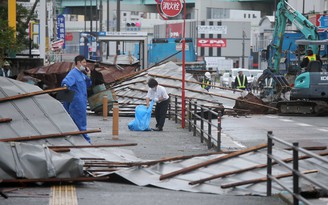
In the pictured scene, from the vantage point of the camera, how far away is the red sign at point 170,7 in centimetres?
2551

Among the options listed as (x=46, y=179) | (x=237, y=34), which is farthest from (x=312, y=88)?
(x=237, y=34)

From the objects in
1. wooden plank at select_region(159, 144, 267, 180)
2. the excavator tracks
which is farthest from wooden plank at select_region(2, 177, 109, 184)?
the excavator tracks

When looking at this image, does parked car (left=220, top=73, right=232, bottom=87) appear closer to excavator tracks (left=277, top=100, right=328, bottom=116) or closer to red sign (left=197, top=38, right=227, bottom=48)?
red sign (left=197, top=38, right=227, bottom=48)

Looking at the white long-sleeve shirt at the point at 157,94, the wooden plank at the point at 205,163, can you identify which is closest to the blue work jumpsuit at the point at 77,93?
the wooden plank at the point at 205,163

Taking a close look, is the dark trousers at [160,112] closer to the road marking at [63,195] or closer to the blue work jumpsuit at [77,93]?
the blue work jumpsuit at [77,93]

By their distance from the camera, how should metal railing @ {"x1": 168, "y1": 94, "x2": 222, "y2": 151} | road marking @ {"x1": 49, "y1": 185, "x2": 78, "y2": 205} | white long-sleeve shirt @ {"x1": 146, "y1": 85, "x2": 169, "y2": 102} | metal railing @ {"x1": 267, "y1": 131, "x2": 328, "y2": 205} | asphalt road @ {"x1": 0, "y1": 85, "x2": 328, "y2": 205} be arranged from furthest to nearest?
white long-sleeve shirt @ {"x1": 146, "y1": 85, "x2": 169, "y2": 102}
metal railing @ {"x1": 168, "y1": 94, "x2": 222, "y2": 151}
asphalt road @ {"x1": 0, "y1": 85, "x2": 328, "y2": 205}
road marking @ {"x1": 49, "y1": 185, "x2": 78, "y2": 205}
metal railing @ {"x1": 267, "y1": 131, "x2": 328, "y2": 205}

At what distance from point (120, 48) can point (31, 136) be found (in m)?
40.4

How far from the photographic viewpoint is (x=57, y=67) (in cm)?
3150

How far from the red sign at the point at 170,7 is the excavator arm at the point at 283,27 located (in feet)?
34.5

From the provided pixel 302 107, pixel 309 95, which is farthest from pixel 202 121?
pixel 309 95

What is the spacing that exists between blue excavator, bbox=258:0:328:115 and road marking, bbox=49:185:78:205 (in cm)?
2136

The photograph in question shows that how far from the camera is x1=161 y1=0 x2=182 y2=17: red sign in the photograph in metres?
25.5

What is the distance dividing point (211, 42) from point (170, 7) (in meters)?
69.8

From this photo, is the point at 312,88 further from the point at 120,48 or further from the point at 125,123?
the point at 120,48
